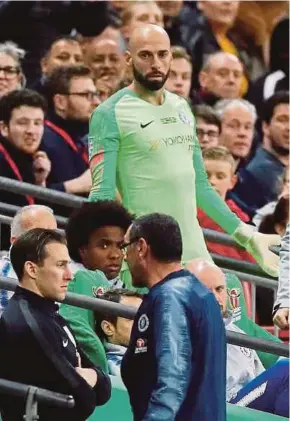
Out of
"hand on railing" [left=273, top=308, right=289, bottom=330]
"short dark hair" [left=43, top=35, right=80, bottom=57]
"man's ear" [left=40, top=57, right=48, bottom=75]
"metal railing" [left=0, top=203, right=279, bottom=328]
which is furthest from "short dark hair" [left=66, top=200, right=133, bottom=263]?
"short dark hair" [left=43, top=35, right=80, bottom=57]

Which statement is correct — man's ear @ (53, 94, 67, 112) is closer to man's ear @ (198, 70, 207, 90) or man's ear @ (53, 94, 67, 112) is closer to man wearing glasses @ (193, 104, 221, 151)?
man wearing glasses @ (193, 104, 221, 151)

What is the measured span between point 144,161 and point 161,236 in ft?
6.02

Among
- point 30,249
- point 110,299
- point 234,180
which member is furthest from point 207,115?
point 30,249

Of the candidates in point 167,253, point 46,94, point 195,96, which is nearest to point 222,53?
point 195,96

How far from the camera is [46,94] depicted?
11.0m

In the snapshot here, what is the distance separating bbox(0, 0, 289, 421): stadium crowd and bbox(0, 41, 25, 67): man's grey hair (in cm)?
2

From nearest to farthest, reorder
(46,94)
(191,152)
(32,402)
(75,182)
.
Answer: (32,402) < (191,152) < (75,182) < (46,94)

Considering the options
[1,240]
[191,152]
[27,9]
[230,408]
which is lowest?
[230,408]

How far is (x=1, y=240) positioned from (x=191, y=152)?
1253mm

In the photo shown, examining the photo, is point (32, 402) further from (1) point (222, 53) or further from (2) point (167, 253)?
(1) point (222, 53)

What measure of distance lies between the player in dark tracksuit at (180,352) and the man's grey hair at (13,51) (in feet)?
14.9

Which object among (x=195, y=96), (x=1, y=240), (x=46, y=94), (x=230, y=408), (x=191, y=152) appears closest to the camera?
(x=230, y=408)

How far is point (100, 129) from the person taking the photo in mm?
8555

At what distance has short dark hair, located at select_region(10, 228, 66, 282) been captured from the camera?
22.8ft
